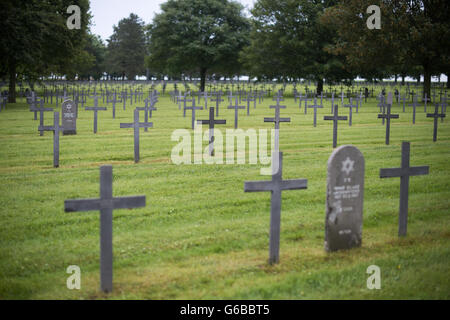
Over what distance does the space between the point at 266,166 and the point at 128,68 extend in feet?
293

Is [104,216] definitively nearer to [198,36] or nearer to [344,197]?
[344,197]

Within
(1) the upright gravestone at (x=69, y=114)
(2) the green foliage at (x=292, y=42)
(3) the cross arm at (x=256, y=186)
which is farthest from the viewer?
(2) the green foliage at (x=292, y=42)

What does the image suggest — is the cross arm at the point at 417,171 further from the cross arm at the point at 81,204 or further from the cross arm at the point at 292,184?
the cross arm at the point at 81,204

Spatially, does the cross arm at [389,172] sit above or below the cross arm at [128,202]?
above

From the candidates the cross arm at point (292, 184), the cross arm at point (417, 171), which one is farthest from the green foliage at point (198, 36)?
the cross arm at point (292, 184)

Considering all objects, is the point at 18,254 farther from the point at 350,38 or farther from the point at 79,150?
the point at 350,38

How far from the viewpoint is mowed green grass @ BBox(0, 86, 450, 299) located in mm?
4941

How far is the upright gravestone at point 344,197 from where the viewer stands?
5.57m

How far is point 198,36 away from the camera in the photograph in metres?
59.1

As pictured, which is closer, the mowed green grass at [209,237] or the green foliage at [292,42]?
the mowed green grass at [209,237]

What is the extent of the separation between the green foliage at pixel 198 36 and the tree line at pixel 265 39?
0.13 metres

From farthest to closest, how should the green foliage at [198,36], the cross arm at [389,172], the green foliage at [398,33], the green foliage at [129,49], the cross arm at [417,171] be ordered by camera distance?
1. the green foliage at [129,49]
2. the green foliage at [198,36]
3. the green foliage at [398,33]
4. the cross arm at [417,171]
5. the cross arm at [389,172]

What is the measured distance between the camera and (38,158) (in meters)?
13.3
